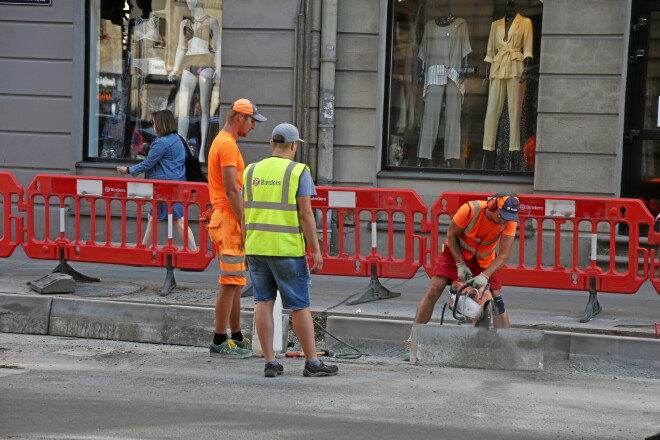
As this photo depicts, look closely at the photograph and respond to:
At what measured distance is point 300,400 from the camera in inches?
231

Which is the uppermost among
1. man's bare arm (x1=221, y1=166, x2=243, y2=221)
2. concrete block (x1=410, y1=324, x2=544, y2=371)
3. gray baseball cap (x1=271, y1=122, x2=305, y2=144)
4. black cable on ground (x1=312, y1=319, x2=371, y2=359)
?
gray baseball cap (x1=271, y1=122, x2=305, y2=144)

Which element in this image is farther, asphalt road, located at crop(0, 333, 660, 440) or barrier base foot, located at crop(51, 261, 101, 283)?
barrier base foot, located at crop(51, 261, 101, 283)

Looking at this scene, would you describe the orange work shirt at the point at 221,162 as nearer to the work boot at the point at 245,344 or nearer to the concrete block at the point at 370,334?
the work boot at the point at 245,344

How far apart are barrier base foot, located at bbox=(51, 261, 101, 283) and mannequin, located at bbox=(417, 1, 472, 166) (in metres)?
4.92

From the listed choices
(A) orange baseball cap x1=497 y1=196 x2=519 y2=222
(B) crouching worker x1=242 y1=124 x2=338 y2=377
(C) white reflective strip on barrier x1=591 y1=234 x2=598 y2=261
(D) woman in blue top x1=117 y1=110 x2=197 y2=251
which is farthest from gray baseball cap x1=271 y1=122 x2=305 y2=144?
(D) woman in blue top x1=117 y1=110 x2=197 y2=251

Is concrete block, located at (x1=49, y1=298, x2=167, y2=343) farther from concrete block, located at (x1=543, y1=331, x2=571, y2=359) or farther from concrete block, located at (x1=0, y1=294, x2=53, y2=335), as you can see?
concrete block, located at (x1=543, y1=331, x2=571, y2=359)

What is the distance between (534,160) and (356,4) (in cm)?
309

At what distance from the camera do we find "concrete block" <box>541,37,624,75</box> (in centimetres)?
1142

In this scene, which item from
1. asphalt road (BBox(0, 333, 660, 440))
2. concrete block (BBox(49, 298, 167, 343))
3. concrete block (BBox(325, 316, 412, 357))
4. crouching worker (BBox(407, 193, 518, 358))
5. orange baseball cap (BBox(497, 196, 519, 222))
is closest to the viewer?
asphalt road (BBox(0, 333, 660, 440))

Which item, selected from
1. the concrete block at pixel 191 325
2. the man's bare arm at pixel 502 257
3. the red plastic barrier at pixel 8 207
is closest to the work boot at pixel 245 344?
the concrete block at pixel 191 325

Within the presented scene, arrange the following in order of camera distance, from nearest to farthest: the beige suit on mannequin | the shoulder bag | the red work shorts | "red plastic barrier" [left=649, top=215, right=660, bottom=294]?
1. the red work shorts
2. "red plastic barrier" [left=649, top=215, right=660, bottom=294]
3. the shoulder bag
4. the beige suit on mannequin

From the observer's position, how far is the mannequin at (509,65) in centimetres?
1226

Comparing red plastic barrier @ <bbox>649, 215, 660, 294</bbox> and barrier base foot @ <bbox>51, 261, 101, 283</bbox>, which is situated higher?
red plastic barrier @ <bbox>649, 215, 660, 294</bbox>

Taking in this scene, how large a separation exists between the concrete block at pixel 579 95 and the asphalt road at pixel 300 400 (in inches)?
194
